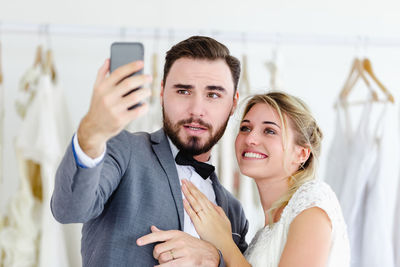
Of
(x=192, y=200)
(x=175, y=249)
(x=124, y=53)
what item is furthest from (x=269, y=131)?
(x=124, y=53)

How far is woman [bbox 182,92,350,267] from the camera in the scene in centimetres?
101

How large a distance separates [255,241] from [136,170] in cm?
39

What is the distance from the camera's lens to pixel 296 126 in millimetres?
1219

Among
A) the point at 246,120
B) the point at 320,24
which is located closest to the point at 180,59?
the point at 246,120

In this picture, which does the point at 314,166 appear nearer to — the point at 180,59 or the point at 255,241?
the point at 255,241

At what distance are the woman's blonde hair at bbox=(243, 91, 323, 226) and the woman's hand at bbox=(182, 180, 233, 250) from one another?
0.14 m

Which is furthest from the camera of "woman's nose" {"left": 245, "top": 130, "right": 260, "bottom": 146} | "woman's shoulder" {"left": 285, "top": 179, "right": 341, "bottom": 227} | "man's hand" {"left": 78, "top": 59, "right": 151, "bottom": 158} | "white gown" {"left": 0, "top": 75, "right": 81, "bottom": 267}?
"white gown" {"left": 0, "top": 75, "right": 81, "bottom": 267}

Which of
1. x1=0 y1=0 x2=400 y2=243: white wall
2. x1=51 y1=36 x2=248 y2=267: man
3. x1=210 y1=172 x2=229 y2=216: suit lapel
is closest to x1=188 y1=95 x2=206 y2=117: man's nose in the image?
x1=51 y1=36 x2=248 y2=267: man

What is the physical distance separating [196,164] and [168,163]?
0.12m

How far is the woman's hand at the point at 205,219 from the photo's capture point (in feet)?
3.49

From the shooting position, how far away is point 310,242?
99 centimetres

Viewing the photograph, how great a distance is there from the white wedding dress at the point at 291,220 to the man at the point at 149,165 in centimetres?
14

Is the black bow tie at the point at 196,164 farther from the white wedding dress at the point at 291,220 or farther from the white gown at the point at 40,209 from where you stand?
the white gown at the point at 40,209

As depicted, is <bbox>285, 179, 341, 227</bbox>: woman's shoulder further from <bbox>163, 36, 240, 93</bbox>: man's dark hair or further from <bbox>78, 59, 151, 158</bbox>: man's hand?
<bbox>78, 59, 151, 158</bbox>: man's hand
